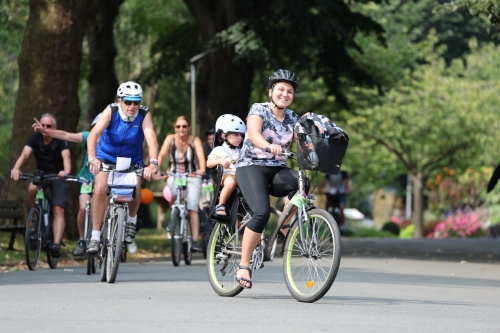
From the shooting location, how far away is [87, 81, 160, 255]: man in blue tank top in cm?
1255

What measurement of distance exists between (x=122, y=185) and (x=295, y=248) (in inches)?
122

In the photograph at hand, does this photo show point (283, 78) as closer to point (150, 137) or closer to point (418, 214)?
point (150, 137)

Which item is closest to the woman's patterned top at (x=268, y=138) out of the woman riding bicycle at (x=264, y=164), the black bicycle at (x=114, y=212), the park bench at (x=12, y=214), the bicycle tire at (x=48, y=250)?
the woman riding bicycle at (x=264, y=164)

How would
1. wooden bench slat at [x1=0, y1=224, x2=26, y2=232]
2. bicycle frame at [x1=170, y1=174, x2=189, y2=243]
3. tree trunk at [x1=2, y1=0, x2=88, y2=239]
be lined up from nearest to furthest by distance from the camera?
bicycle frame at [x1=170, y1=174, x2=189, y2=243] → wooden bench slat at [x1=0, y1=224, x2=26, y2=232] → tree trunk at [x1=2, y1=0, x2=88, y2=239]

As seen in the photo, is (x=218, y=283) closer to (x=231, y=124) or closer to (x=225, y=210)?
(x=225, y=210)

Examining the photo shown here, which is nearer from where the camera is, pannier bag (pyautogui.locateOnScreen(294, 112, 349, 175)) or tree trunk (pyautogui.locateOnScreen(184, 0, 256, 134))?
pannier bag (pyautogui.locateOnScreen(294, 112, 349, 175))

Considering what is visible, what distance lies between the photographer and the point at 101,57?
30.3 metres

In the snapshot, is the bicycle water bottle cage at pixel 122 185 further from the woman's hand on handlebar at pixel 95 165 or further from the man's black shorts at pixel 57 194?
the man's black shorts at pixel 57 194

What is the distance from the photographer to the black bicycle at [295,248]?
31.9 ft

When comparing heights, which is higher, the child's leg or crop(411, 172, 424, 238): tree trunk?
the child's leg

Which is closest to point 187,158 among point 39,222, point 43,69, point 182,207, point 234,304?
point 182,207

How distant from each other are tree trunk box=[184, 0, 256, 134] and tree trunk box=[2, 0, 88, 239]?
7.06 metres

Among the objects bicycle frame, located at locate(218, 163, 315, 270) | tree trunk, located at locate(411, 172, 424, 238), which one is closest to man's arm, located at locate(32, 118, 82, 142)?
bicycle frame, located at locate(218, 163, 315, 270)

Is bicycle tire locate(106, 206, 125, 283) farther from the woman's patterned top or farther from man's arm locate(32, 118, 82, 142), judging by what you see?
man's arm locate(32, 118, 82, 142)
